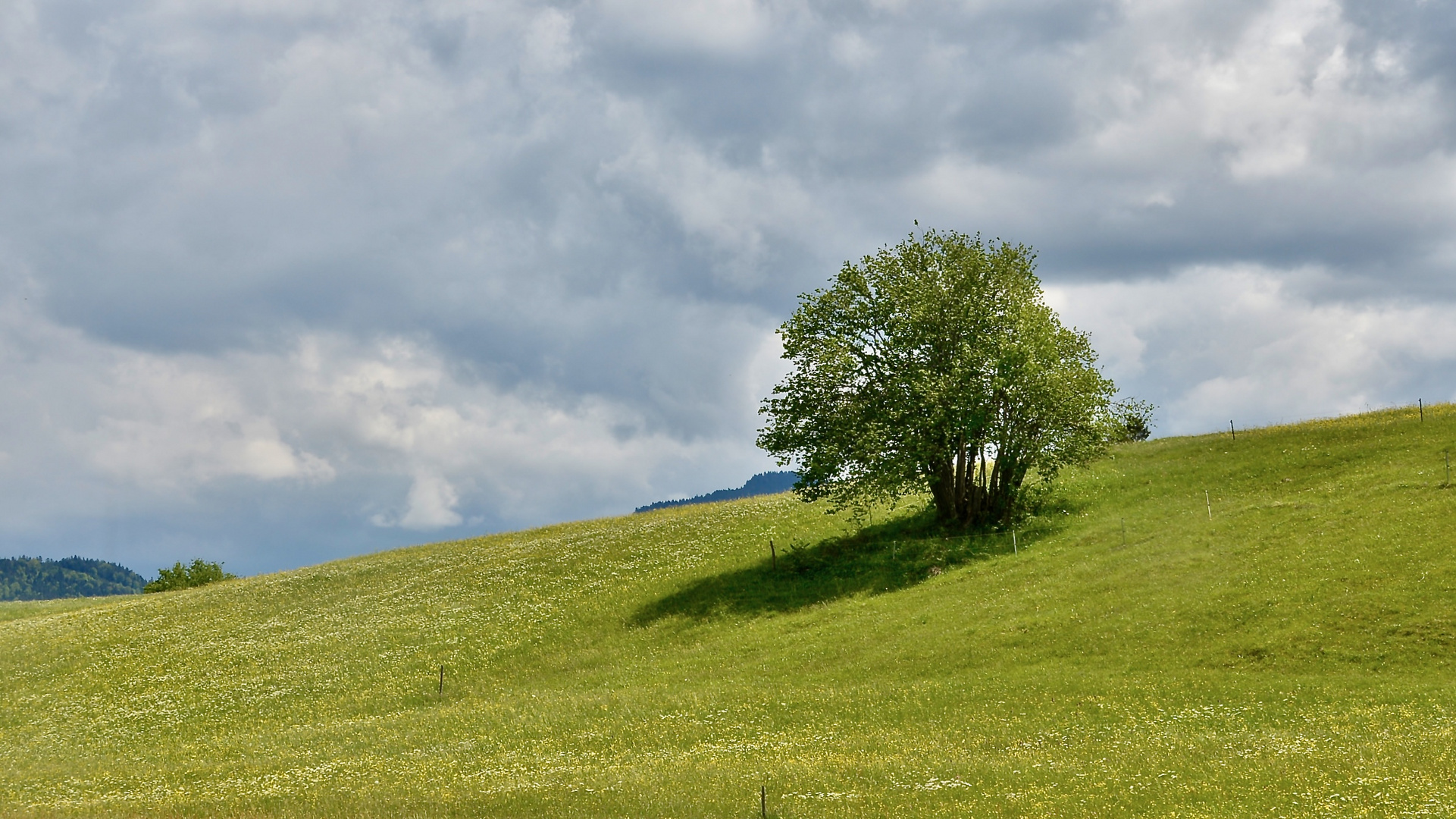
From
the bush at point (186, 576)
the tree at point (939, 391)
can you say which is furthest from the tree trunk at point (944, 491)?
the bush at point (186, 576)

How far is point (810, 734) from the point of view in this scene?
35.7m

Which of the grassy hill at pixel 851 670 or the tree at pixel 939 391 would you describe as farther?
the tree at pixel 939 391

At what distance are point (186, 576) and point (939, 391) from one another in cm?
9902

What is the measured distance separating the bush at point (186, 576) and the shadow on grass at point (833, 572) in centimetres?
7608

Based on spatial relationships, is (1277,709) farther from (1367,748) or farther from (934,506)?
(934,506)

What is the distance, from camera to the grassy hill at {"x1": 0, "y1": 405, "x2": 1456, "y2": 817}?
28.2m

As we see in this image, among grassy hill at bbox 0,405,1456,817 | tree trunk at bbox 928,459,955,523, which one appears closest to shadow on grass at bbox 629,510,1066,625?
grassy hill at bbox 0,405,1456,817

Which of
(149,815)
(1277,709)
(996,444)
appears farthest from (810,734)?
(996,444)

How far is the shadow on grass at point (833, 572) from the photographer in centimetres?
5912

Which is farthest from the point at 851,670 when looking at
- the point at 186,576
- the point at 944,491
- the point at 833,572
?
the point at 186,576

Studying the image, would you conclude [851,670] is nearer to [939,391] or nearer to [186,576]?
[939,391]

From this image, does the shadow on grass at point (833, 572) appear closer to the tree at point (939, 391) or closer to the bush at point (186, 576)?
the tree at point (939, 391)

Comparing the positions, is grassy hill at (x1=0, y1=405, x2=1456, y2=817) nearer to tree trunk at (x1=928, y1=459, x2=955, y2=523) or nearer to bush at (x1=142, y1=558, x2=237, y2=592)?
tree trunk at (x1=928, y1=459, x2=955, y2=523)

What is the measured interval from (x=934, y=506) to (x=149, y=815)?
174 ft
